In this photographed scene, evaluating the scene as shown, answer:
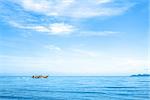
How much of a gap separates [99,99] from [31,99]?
1235cm

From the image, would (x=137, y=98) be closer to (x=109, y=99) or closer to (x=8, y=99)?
(x=109, y=99)

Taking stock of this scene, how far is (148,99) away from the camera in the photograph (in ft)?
141

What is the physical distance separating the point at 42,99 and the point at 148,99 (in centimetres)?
1908

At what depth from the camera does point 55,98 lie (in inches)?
1758

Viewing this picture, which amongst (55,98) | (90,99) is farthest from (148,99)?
(55,98)

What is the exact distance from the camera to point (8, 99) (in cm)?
4291

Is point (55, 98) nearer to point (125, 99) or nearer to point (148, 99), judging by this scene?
point (125, 99)

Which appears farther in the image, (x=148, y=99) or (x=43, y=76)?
(x=43, y=76)

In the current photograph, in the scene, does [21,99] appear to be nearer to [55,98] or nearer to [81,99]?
[55,98]

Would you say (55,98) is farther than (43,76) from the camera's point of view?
No

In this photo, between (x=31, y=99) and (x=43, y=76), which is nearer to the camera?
(x=31, y=99)

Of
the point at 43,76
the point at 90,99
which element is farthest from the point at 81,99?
the point at 43,76

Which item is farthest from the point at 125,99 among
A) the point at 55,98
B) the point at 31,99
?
the point at 31,99

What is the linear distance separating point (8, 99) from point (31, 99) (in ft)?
13.3
